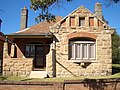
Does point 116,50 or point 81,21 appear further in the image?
point 116,50

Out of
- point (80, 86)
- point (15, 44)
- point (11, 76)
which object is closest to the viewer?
point (80, 86)

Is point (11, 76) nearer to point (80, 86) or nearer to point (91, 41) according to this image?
point (91, 41)

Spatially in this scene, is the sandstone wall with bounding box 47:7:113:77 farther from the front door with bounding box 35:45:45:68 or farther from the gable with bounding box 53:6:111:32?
the front door with bounding box 35:45:45:68

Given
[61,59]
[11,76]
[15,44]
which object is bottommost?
[11,76]

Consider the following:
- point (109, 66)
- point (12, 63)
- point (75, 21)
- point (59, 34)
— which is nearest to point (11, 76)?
point (12, 63)

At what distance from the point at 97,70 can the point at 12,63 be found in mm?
8148

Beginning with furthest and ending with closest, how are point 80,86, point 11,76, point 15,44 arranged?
point 15,44
point 11,76
point 80,86

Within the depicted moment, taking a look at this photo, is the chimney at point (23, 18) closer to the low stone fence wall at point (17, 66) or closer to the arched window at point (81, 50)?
the low stone fence wall at point (17, 66)

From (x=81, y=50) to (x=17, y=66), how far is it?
6292 millimetres

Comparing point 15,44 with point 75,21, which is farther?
point 15,44

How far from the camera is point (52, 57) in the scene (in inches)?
824

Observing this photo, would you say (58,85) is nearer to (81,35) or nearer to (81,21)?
(81,35)

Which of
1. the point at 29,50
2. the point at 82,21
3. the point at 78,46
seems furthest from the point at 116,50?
the point at 29,50

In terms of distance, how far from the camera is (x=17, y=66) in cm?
2091
